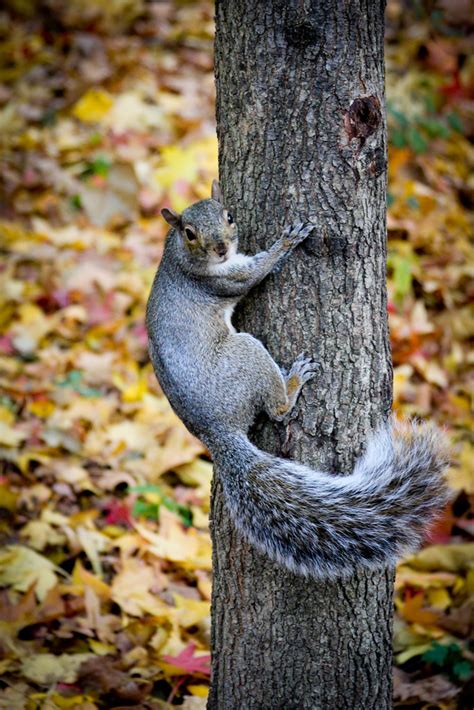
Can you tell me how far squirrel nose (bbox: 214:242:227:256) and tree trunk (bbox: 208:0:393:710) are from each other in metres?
0.11

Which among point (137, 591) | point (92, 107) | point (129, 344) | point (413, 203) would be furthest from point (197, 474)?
point (92, 107)

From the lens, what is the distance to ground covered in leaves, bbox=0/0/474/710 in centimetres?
325

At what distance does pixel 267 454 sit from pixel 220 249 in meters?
0.69

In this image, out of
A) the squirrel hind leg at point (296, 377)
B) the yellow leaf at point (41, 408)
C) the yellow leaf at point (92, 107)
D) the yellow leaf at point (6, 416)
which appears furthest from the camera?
the yellow leaf at point (92, 107)

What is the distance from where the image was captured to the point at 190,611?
11.1 ft

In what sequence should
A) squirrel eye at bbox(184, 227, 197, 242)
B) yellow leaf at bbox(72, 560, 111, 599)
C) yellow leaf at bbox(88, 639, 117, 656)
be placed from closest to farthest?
squirrel eye at bbox(184, 227, 197, 242)
yellow leaf at bbox(88, 639, 117, 656)
yellow leaf at bbox(72, 560, 111, 599)

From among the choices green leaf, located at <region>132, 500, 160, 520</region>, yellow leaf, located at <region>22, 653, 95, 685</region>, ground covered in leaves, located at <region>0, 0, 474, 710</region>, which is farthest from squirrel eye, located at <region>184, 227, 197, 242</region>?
yellow leaf, located at <region>22, 653, 95, 685</region>

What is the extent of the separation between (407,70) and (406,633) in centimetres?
517

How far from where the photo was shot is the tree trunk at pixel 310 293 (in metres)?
2.30

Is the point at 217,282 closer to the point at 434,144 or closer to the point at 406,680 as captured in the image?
the point at 406,680

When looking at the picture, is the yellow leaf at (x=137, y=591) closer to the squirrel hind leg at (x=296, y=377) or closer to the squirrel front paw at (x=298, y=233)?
the squirrel hind leg at (x=296, y=377)

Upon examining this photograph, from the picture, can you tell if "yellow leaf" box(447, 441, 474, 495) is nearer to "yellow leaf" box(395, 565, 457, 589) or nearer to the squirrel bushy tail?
"yellow leaf" box(395, 565, 457, 589)

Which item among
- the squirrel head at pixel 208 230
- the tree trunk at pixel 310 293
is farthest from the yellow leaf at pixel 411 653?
the squirrel head at pixel 208 230

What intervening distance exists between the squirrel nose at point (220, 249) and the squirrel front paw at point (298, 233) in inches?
13.0
